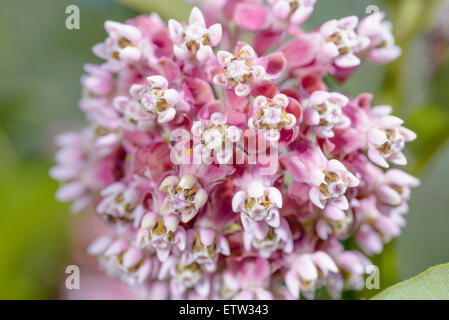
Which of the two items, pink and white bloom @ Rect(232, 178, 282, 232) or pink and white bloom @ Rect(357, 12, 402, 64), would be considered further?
pink and white bloom @ Rect(357, 12, 402, 64)

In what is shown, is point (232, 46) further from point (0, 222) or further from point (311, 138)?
point (0, 222)

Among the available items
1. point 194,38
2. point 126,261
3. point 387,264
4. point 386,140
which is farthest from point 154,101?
point 387,264

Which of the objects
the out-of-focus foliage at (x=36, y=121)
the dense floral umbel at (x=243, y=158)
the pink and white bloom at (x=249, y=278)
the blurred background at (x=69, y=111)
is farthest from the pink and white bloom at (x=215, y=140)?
the out-of-focus foliage at (x=36, y=121)

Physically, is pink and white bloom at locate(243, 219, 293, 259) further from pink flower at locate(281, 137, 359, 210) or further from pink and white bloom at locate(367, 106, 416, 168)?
pink and white bloom at locate(367, 106, 416, 168)

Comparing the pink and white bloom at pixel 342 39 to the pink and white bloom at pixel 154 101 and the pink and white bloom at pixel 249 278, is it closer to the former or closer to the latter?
the pink and white bloom at pixel 154 101

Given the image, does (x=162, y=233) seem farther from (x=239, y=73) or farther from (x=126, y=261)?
(x=239, y=73)

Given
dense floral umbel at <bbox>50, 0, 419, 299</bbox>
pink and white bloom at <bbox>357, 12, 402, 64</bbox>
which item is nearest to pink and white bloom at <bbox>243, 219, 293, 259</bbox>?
dense floral umbel at <bbox>50, 0, 419, 299</bbox>

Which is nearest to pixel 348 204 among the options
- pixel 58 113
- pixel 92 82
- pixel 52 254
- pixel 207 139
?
pixel 207 139
